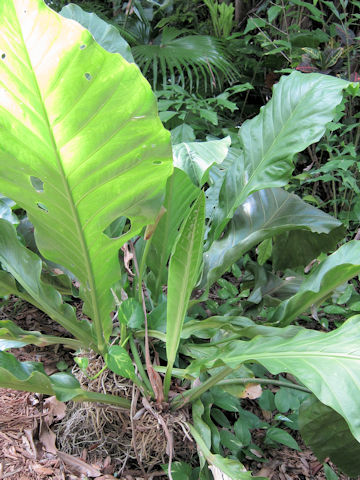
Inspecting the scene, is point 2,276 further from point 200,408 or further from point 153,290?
point 200,408

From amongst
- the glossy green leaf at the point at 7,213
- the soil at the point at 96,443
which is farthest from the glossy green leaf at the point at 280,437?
the glossy green leaf at the point at 7,213

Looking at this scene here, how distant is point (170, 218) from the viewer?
994mm

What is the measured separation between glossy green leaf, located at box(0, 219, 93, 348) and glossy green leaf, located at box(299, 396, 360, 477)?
0.48m

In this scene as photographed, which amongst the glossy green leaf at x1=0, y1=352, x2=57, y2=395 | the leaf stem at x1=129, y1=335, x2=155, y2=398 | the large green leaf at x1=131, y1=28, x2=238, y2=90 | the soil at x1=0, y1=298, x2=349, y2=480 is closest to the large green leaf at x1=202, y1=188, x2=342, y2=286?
the leaf stem at x1=129, y1=335, x2=155, y2=398

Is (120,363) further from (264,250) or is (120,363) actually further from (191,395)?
(264,250)

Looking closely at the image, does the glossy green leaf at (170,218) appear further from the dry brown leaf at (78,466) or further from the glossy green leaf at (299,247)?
the dry brown leaf at (78,466)

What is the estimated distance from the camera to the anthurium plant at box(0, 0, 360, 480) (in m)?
0.56

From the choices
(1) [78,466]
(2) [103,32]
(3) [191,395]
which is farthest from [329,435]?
(2) [103,32]

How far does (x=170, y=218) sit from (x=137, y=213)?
241 mm

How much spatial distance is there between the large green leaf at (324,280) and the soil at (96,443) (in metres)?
0.30

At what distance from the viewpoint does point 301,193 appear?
1.95 metres

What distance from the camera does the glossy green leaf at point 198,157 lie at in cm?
82

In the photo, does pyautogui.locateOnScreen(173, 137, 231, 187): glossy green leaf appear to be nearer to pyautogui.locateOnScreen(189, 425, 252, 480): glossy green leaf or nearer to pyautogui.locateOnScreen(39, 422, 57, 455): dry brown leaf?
pyautogui.locateOnScreen(189, 425, 252, 480): glossy green leaf

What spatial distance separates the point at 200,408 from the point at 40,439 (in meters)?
0.36
